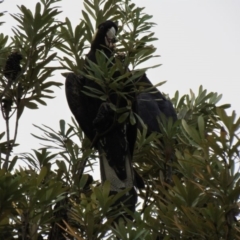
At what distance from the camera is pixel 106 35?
234 inches

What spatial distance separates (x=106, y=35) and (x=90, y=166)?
0.92 metres

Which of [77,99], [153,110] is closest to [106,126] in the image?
[77,99]

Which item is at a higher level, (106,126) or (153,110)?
(153,110)

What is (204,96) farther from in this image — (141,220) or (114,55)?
(141,220)

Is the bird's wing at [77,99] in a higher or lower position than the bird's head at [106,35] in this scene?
lower

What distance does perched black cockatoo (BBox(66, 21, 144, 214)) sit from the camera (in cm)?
586

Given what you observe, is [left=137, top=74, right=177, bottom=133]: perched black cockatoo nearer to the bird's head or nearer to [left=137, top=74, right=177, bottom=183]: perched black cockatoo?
[left=137, top=74, right=177, bottom=183]: perched black cockatoo

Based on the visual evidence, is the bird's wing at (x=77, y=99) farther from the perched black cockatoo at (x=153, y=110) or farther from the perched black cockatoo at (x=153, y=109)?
the perched black cockatoo at (x=153, y=109)

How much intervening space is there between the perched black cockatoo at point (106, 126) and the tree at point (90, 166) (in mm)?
89

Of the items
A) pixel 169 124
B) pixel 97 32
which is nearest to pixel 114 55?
pixel 169 124

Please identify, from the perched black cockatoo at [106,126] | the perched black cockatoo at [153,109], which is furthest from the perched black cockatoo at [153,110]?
the perched black cockatoo at [106,126]

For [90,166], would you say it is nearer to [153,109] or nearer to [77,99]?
[77,99]

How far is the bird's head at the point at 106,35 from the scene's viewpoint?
596 cm

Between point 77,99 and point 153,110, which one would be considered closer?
A: point 77,99
